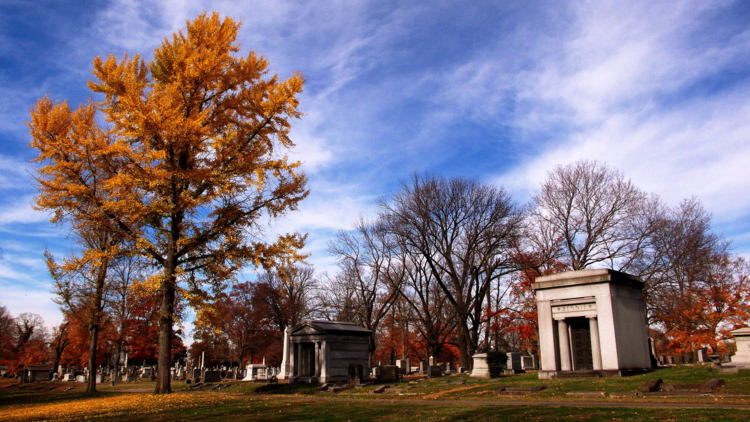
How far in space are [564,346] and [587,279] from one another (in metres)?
2.86

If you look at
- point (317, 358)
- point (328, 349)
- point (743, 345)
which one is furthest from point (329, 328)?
point (743, 345)

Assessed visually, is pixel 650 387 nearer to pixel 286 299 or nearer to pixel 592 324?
pixel 592 324

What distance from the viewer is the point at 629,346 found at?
17.6m

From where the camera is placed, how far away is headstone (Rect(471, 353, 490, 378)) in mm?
21750

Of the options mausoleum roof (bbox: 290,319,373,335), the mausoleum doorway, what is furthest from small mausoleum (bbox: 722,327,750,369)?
mausoleum roof (bbox: 290,319,373,335)

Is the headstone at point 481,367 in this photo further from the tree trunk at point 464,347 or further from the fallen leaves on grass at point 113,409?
the fallen leaves on grass at point 113,409

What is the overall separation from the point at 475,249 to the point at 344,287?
1707cm

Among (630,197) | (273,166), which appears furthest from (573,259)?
(273,166)

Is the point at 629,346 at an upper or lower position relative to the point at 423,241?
lower

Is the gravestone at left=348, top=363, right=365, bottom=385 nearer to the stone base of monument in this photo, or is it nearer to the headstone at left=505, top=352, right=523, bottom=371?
the stone base of monument

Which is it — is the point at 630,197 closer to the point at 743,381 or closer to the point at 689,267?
the point at 689,267

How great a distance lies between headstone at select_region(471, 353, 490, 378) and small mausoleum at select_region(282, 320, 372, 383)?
584 centimetres

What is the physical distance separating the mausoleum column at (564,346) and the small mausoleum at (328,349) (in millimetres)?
10439


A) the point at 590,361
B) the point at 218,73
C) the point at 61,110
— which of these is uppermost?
the point at 218,73
